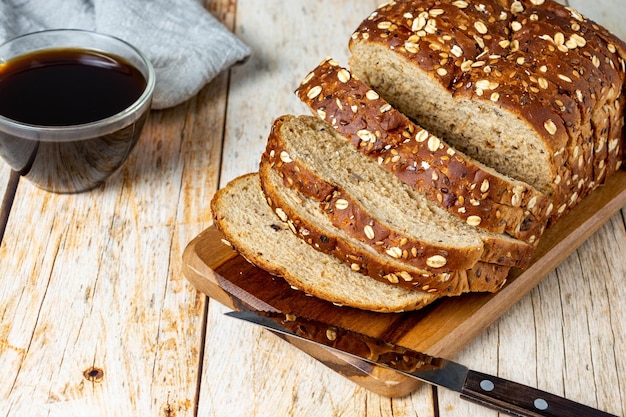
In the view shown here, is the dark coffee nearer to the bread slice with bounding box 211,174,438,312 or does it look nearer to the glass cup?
the glass cup

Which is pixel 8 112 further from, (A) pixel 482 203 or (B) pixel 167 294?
(A) pixel 482 203

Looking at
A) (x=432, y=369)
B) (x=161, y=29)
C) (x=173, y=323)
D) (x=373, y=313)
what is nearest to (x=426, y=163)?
(x=373, y=313)

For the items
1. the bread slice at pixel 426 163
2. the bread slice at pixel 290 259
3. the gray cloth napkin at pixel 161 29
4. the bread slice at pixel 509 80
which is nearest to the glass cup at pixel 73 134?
the gray cloth napkin at pixel 161 29

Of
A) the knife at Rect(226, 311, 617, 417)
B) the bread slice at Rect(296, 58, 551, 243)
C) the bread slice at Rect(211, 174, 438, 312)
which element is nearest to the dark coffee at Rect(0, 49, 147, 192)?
the bread slice at Rect(211, 174, 438, 312)

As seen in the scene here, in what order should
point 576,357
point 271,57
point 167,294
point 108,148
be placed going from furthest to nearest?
point 271,57 < point 108,148 < point 167,294 < point 576,357

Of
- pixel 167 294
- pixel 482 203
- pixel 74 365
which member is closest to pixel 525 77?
pixel 482 203

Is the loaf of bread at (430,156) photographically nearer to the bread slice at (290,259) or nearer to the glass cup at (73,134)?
the bread slice at (290,259)

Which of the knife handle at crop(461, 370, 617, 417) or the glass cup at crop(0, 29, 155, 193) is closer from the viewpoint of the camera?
the knife handle at crop(461, 370, 617, 417)
